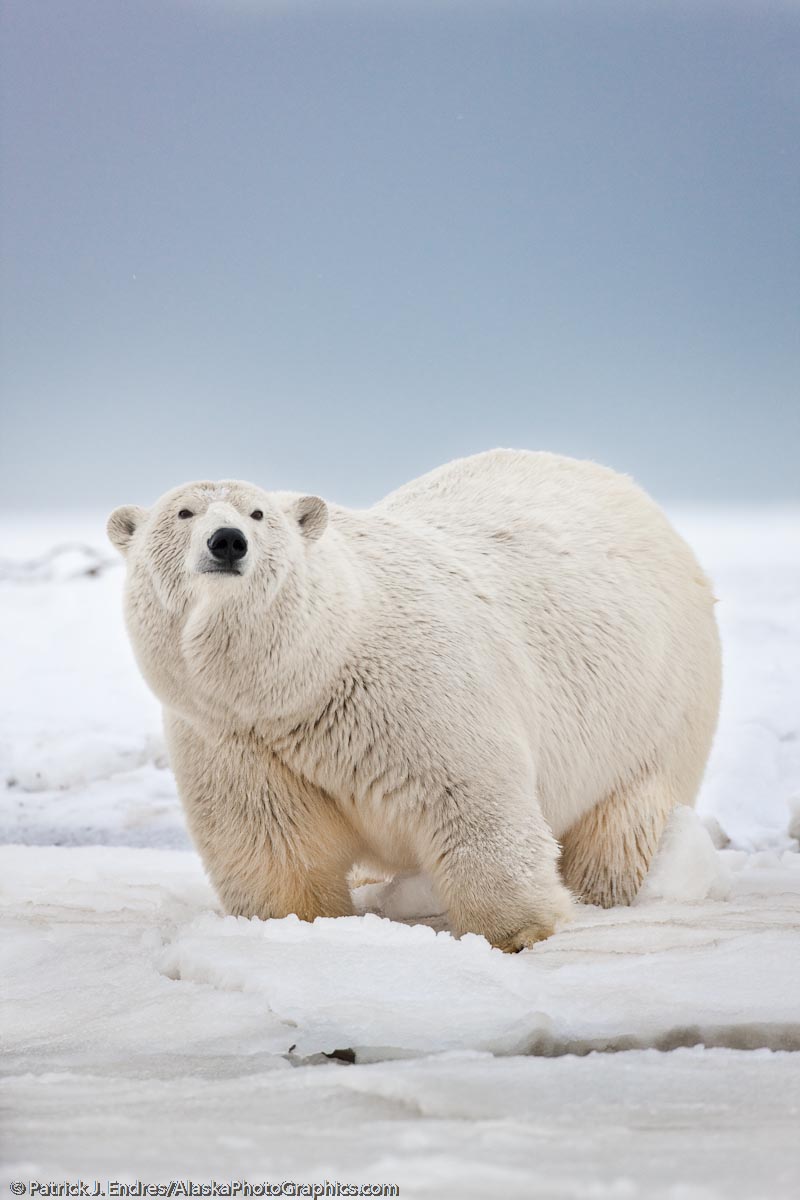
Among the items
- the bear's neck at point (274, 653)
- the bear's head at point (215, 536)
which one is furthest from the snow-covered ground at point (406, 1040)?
the bear's head at point (215, 536)

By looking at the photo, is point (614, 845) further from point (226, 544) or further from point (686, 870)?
point (226, 544)

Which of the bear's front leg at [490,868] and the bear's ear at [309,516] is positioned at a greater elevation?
the bear's ear at [309,516]

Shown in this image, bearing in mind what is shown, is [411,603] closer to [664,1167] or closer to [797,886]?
[797,886]

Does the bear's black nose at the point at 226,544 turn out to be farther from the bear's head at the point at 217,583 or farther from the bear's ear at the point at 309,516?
the bear's ear at the point at 309,516

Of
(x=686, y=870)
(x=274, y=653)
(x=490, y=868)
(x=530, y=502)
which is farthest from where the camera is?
(x=530, y=502)

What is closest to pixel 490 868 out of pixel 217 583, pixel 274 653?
pixel 274 653

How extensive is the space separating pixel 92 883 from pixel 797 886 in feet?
11.5

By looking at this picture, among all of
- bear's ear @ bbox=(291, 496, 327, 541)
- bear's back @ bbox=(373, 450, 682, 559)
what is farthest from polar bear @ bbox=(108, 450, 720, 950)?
bear's back @ bbox=(373, 450, 682, 559)

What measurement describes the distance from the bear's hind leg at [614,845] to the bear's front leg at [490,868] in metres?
1.01

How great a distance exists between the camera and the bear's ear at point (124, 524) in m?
4.85

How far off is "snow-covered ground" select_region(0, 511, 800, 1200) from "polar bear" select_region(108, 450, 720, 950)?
37cm

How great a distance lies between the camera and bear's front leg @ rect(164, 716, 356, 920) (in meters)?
4.89

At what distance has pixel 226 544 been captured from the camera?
4289mm

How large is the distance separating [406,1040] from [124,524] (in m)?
2.49
